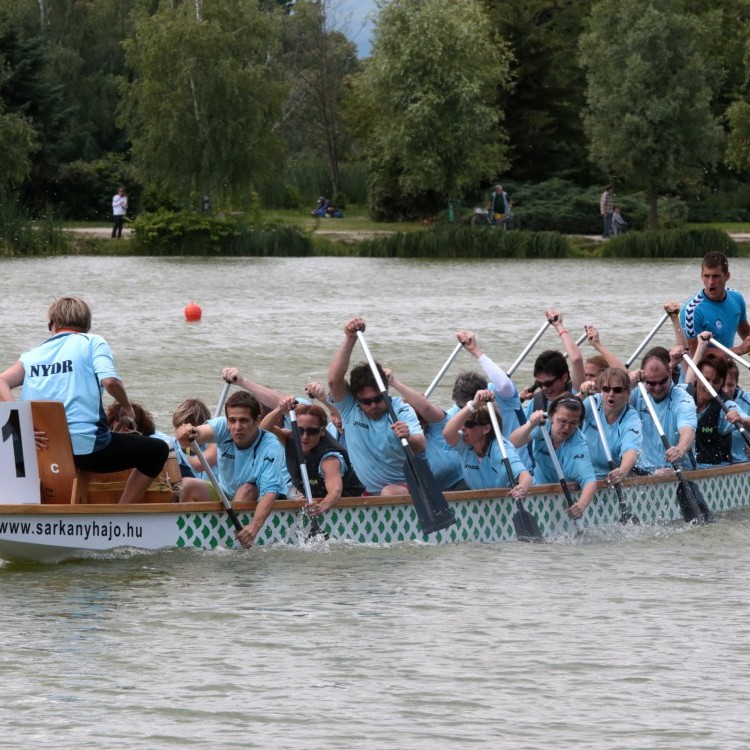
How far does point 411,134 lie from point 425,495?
133 ft

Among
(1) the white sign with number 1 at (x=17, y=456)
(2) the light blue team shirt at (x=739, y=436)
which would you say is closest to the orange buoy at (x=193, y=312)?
(2) the light blue team shirt at (x=739, y=436)

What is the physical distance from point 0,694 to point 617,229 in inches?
1673

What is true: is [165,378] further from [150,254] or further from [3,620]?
[150,254]

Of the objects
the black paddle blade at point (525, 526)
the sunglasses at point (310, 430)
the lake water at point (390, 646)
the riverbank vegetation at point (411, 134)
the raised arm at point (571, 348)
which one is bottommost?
the lake water at point (390, 646)

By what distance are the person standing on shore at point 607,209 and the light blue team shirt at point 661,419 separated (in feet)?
117

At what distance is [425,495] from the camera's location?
443 inches

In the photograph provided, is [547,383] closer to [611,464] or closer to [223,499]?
[611,464]

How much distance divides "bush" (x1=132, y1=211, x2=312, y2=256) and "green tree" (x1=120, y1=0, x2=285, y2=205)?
8.27 feet

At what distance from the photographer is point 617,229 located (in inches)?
1962

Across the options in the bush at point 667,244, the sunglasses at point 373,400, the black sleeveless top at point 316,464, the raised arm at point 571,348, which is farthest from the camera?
the bush at point 667,244

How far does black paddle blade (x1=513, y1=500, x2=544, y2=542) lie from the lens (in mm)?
11719

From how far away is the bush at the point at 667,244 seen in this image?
43406 millimetres

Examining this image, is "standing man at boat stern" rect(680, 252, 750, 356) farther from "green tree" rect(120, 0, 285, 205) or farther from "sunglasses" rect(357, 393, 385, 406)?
"green tree" rect(120, 0, 285, 205)

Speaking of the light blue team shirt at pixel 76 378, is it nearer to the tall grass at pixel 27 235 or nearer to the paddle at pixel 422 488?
the paddle at pixel 422 488
